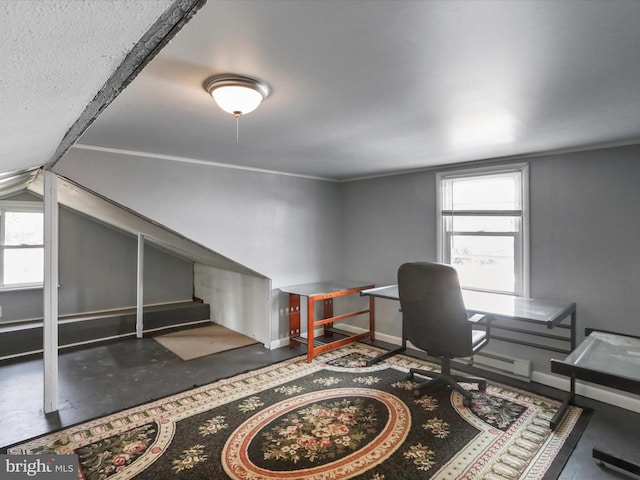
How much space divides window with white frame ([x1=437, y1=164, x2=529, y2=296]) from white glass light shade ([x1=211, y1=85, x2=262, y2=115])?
2.70 m

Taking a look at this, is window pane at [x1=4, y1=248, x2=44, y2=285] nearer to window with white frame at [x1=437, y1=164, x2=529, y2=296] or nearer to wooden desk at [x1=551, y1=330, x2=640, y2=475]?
window with white frame at [x1=437, y1=164, x2=529, y2=296]

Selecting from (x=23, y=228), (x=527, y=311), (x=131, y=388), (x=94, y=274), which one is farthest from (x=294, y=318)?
(x=23, y=228)

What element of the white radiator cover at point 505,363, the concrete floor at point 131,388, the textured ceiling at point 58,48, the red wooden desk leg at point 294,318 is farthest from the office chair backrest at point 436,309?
the textured ceiling at point 58,48

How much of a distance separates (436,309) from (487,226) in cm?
134

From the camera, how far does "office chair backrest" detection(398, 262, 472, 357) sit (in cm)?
267

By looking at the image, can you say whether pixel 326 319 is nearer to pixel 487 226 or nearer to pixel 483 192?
pixel 487 226

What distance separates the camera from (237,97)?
5.55ft

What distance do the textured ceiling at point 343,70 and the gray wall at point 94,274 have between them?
2.81 metres

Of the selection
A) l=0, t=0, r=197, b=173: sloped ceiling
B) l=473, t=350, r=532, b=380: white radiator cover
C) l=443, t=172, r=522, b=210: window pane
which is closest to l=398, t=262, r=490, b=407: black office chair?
l=473, t=350, r=532, b=380: white radiator cover

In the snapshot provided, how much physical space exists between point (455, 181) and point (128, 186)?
324 cm

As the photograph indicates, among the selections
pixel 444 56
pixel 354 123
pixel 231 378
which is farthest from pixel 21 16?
pixel 231 378

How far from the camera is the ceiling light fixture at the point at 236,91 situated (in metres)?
1.61

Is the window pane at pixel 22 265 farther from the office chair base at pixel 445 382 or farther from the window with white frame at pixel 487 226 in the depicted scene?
the window with white frame at pixel 487 226

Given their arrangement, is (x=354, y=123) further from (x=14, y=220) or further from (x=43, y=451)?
(x=14, y=220)
